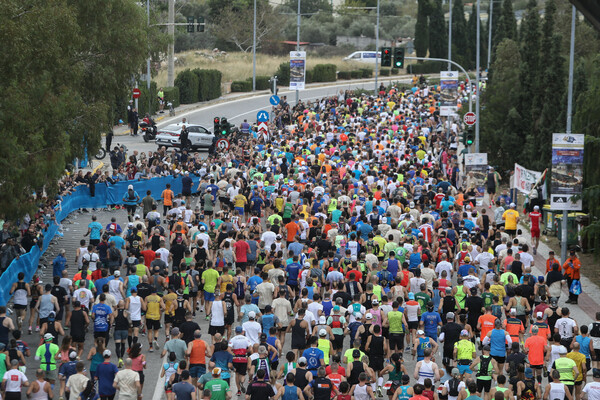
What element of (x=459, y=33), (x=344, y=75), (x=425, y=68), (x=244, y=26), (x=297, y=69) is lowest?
(x=344, y=75)

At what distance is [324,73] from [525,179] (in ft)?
180

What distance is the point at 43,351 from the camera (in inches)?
619

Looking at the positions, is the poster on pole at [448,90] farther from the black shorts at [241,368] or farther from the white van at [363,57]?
the white van at [363,57]

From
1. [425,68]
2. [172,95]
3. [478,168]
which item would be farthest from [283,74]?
[478,168]

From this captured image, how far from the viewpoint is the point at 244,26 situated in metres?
101

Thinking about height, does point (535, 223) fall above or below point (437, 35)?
below

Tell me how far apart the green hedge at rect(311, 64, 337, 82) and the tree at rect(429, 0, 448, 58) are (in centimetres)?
1325

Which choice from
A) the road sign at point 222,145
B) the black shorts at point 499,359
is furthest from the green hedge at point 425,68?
the black shorts at point 499,359

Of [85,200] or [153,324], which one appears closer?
[153,324]

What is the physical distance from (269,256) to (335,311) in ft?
15.7

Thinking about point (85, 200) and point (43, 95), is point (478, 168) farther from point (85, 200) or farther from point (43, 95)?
point (43, 95)

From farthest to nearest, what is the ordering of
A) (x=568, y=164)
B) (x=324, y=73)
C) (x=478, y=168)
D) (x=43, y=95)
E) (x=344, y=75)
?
(x=344, y=75) < (x=324, y=73) < (x=478, y=168) < (x=568, y=164) < (x=43, y=95)

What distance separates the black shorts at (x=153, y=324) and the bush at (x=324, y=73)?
70384mm

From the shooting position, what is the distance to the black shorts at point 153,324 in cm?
1881
